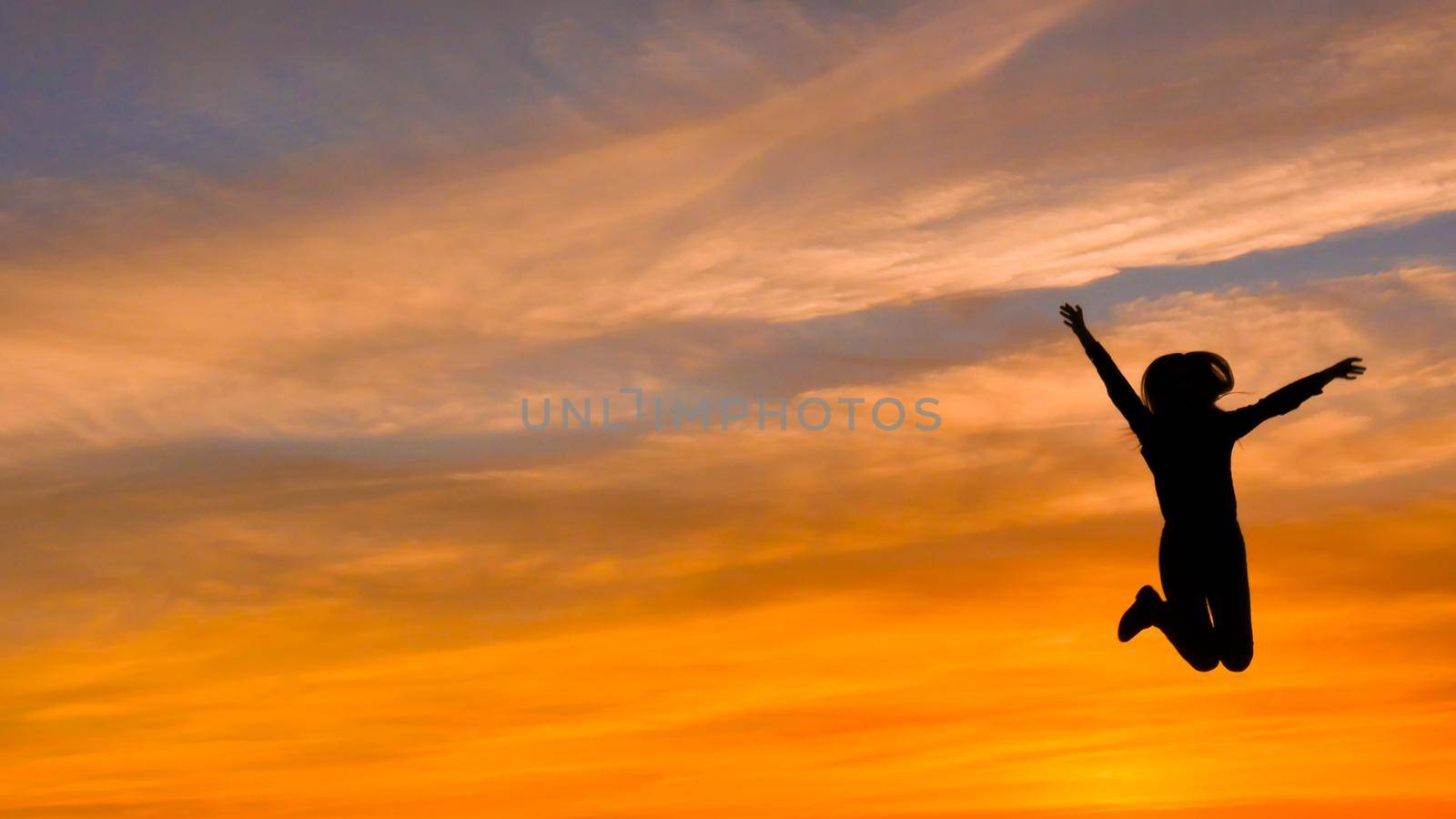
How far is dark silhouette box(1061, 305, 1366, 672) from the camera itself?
758 inches

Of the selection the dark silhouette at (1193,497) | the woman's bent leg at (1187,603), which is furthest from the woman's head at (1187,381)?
the woman's bent leg at (1187,603)

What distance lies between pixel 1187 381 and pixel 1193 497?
1.29m

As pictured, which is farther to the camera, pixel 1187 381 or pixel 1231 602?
pixel 1231 602

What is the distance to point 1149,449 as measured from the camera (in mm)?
19531

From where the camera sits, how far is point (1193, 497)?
19625mm

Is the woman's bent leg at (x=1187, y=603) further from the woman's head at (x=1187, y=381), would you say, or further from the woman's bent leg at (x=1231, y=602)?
the woman's head at (x=1187, y=381)

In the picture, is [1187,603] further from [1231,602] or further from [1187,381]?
[1187,381]

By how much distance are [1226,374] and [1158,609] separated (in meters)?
2.78

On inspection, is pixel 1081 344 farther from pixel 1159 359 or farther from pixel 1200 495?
pixel 1200 495

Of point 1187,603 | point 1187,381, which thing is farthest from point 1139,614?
point 1187,381

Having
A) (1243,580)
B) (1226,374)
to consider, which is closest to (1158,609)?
(1243,580)

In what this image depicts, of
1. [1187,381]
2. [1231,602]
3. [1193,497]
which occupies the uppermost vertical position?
[1187,381]

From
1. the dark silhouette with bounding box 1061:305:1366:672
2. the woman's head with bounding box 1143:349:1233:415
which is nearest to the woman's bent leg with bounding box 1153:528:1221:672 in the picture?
the dark silhouette with bounding box 1061:305:1366:672

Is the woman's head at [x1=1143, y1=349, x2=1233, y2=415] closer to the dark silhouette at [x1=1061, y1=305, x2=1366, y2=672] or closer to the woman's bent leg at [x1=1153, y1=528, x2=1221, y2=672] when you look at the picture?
the dark silhouette at [x1=1061, y1=305, x2=1366, y2=672]
